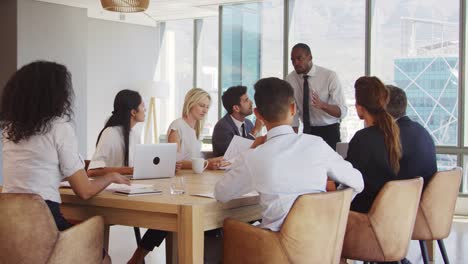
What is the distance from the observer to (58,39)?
31.2 feet

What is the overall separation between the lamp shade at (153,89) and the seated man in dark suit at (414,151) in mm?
6926

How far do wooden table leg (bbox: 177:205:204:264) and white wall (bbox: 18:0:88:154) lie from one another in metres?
7.04

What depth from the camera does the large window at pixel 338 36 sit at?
8.65 meters

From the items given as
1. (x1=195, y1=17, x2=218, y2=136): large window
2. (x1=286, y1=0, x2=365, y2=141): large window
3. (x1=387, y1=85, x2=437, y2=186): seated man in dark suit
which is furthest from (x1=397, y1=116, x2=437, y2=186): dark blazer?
(x1=195, y1=17, x2=218, y2=136): large window

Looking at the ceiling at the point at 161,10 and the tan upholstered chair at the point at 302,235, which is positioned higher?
the ceiling at the point at 161,10

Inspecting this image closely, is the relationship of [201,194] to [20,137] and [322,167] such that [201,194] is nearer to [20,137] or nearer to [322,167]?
[322,167]

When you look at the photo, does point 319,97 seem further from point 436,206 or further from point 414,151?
point 436,206

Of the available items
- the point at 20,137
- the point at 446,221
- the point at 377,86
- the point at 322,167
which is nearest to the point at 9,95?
the point at 20,137

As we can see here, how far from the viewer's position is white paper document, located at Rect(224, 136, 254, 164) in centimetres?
451

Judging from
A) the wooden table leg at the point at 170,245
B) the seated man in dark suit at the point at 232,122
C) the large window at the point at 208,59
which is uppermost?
the large window at the point at 208,59

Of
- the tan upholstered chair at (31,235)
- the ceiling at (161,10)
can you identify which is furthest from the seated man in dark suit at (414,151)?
the ceiling at (161,10)

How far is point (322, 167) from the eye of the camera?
286 cm

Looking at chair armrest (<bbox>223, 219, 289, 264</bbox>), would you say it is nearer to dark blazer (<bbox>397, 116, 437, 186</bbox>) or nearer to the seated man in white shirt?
the seated man in white shirt

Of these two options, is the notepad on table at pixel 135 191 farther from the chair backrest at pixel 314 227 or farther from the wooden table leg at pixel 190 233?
the chair backrest at pixel 314 227
